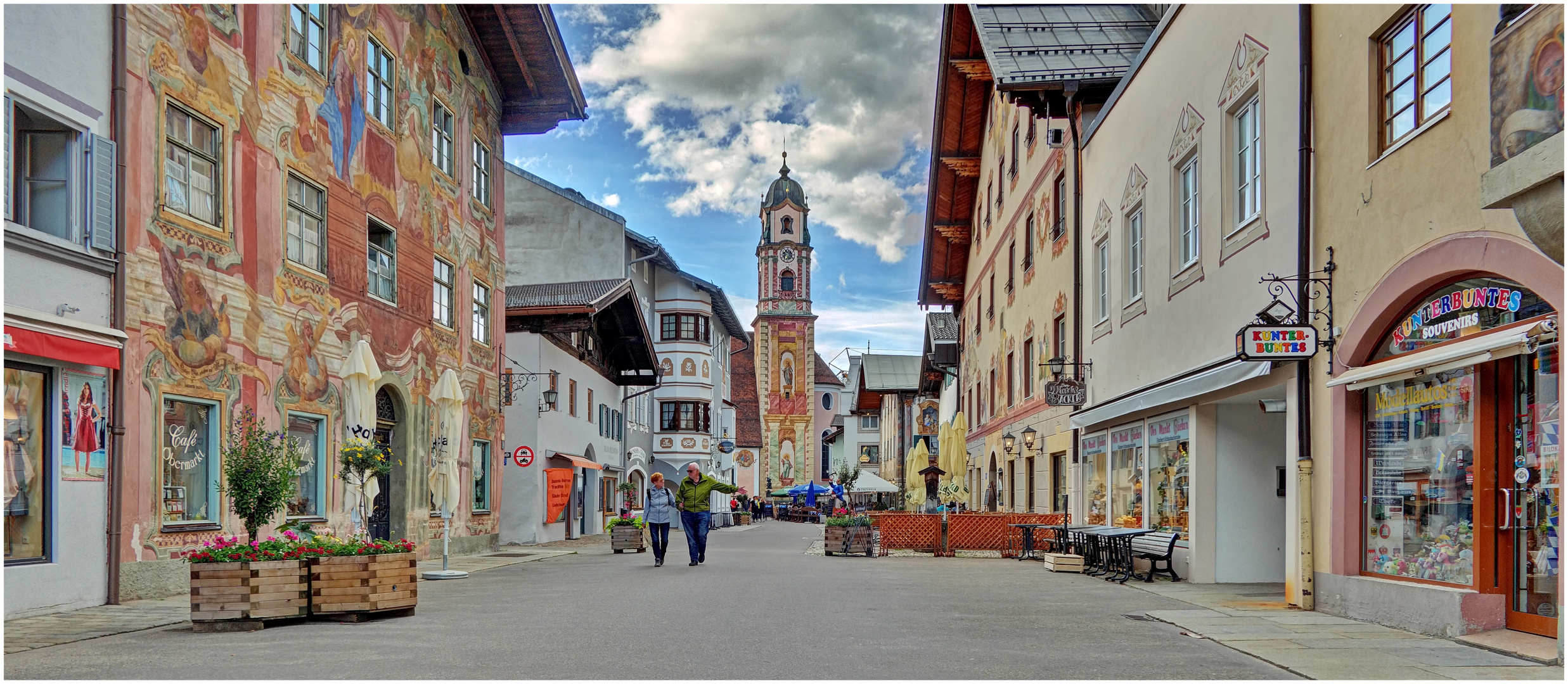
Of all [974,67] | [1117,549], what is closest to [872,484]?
[974,67]

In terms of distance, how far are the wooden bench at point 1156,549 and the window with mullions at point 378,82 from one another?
520 inches

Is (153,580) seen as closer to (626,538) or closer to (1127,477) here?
(626,538)

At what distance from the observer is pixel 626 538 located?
26.7 m

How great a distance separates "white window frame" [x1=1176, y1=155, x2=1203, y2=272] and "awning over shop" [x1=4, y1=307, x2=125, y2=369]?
1239 centimetres

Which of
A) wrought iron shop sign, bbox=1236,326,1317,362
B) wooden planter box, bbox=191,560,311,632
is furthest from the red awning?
wrought iron shop sign, bbox=1236,326,1317,362

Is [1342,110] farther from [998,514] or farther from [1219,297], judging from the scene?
[998,514]

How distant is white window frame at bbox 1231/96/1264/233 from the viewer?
46.2 ft

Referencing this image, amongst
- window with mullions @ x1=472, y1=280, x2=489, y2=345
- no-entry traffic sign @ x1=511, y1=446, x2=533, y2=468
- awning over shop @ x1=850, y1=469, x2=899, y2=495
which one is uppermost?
window with mullions @ x1=472, y1=280, x2=489, y2=345

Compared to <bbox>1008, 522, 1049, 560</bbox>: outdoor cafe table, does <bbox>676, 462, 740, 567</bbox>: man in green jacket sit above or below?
above

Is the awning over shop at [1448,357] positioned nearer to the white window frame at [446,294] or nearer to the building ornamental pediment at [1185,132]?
the building ornamental pediment at [1185,132]

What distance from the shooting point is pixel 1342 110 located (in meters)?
11.6

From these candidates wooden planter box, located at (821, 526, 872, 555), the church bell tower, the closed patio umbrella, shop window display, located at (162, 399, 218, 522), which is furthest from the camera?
the church bell tower

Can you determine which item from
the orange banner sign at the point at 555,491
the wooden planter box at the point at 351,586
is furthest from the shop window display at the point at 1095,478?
the orange banner sign at the point at 555,491

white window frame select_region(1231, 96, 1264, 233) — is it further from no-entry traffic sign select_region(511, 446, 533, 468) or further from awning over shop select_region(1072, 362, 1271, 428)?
no-entry traffic sign select_region(511, 446, 533, 468)
